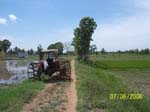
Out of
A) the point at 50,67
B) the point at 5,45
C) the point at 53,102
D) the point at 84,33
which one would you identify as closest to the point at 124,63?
the point at 84,33

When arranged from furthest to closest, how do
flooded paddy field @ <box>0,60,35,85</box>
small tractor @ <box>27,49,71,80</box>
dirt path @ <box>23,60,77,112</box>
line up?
flooded paddy field @ <box>0,60,35,85</box>
small tractor @ <box>27,49,71,80</box>
dirt path @ <box>23,60,77,112</box>

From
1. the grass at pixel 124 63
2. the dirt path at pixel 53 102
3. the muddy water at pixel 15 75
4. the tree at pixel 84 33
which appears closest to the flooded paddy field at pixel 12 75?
the muddy water at pixel 15 75

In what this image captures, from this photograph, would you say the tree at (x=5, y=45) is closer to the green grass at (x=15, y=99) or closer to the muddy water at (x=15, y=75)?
the muddy water at (x=15, y=75)

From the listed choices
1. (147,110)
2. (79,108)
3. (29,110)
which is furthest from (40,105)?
(147,110)

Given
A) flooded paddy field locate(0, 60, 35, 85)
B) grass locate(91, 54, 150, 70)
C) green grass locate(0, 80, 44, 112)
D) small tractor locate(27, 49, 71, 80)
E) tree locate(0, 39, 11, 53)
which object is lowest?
grass locate(91, 54, 150, 70)

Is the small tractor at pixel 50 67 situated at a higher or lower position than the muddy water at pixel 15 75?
higher

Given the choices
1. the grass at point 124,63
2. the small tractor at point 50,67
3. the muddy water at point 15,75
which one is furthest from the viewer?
the grass at point 124,63

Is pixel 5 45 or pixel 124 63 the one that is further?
pixel 5 45

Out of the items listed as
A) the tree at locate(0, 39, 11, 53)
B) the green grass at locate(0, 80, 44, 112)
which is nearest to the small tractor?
the green grass at locate(0, 80, 44, 112)

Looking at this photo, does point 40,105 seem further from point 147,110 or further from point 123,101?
point 147,110

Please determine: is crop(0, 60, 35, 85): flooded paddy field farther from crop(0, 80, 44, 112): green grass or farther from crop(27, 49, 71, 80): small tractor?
crop(0, 80, 44, 112): green grass

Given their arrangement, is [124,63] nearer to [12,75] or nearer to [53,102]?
[12,75]

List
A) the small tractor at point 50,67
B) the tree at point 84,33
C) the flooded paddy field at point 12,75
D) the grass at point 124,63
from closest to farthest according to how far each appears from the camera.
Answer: the small tractor at point 50,67 < the flooded paddy field at point 12,75 < the grass at point 124,63 < the tree at point 84,33

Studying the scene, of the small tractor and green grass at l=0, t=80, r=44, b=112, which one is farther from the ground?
the small tractor
